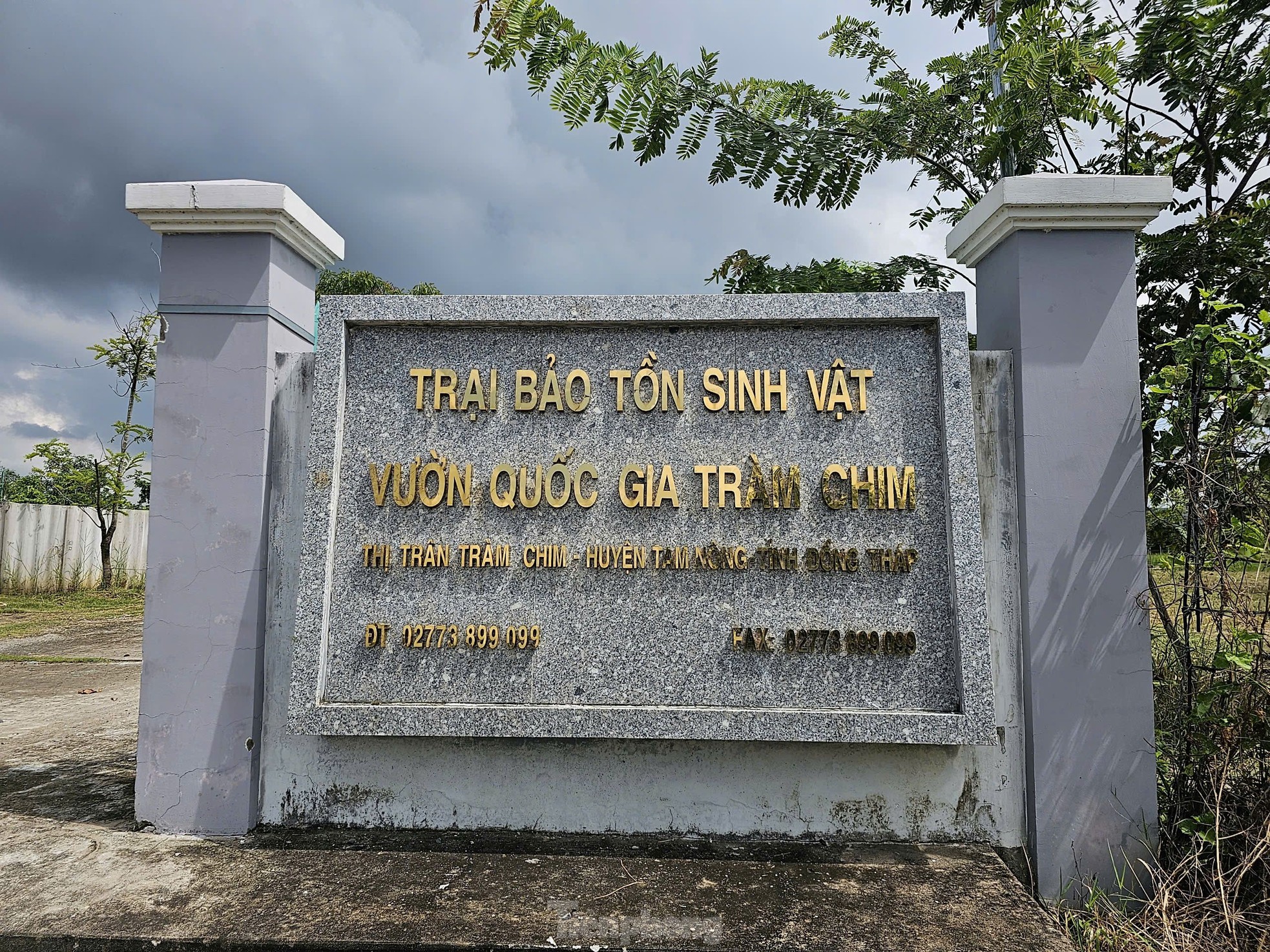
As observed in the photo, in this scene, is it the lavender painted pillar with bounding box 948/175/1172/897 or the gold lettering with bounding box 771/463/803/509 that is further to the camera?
the gold lettering with bounding box 771/463/803/509

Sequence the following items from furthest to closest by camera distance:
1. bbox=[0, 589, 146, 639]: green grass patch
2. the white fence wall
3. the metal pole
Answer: the white fence wall
bbox=[0, 589, 146, 639]: green grass patch
the metal pole

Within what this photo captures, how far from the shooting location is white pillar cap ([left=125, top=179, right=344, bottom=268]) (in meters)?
3.16

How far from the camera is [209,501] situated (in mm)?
3156

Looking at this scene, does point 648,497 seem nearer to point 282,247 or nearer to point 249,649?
point 249,649

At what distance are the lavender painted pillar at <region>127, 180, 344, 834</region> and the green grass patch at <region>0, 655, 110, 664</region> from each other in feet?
19.9

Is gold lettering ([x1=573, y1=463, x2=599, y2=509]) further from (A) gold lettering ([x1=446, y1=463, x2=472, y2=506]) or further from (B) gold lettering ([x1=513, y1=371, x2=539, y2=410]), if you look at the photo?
(A) gold lettering ([x1=446, y1=463, x2=472, y2=506])

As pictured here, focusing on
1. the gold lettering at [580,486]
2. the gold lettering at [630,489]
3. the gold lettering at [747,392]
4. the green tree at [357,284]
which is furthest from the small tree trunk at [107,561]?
the gold lettering at [747,392]

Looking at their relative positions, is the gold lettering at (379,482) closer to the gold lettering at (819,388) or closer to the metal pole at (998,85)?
A: the gold lettering at (819,388)

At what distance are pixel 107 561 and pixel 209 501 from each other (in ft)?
50.6

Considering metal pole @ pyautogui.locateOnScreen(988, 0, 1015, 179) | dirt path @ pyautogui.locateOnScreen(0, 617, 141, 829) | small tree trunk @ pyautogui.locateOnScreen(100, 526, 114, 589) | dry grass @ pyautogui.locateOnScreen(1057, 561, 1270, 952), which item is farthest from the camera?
small tree trunk @ pyautogui.locateOnScreen(100, 526, 114, 589)

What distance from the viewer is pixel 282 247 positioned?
3363 millimetres

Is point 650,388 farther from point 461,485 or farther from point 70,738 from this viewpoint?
point 70,738

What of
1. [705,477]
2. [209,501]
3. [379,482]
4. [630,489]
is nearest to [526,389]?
[630,489]

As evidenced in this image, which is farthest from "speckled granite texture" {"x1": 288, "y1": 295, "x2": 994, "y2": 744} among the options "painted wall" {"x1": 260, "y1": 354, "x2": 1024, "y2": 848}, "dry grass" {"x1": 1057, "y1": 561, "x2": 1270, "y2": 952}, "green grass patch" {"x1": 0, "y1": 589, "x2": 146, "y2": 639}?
"green grass patch" {"x1": 0, "y1": 589, "x2": 146, "y2": 639}
